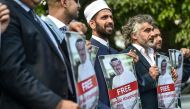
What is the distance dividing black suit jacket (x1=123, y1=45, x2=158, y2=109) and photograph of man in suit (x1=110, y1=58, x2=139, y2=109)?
537 mm

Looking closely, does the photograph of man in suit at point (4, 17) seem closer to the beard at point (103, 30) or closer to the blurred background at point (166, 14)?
the beard at point (103, 30)

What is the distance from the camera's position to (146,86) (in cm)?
564

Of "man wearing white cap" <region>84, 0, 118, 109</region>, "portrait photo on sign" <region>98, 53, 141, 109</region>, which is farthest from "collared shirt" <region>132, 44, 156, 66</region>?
"portrait photo on sign" <region>98, 53, 141, 109</region>

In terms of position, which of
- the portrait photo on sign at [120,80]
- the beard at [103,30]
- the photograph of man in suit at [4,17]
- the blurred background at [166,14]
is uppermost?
the photograph of man in suit at [4,17]

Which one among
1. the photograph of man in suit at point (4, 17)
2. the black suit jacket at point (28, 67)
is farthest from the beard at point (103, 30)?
the photograph of man in suit at point (4, 17)

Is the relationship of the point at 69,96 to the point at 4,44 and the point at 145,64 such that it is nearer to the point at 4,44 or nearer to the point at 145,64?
the point at 4,44

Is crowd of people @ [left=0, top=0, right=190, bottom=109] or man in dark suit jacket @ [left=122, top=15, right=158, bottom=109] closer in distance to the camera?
crowd of people @ [left=0, top=0, right=190, bottom=109]

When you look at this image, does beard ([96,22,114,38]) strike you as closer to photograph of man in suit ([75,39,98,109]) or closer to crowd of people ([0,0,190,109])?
crowd of people ([0,0,190,109])

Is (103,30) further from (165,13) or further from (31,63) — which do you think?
(165,13)

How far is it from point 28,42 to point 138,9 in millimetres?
12826

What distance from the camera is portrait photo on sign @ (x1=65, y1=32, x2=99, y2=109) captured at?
3.44 m

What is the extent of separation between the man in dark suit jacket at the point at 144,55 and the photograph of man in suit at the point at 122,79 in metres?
0.56

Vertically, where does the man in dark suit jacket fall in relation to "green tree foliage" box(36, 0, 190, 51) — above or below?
above

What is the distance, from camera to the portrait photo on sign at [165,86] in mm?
5766
